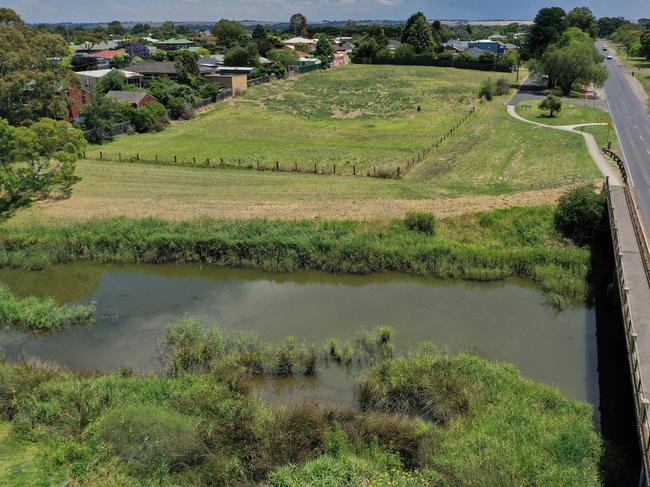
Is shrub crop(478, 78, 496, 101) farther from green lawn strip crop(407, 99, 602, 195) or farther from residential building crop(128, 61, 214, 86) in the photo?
residential building crop(128, 61, 214, 86)

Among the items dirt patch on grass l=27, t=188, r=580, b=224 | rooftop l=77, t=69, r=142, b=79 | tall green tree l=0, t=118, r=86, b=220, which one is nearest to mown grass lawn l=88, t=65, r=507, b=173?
tall green tree l=0, t=118, r=86, b=220

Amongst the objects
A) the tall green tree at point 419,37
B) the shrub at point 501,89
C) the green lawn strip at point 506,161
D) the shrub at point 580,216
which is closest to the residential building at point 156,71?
the shrub at point 501,89

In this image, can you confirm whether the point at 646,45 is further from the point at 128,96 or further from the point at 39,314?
the point at 39,314

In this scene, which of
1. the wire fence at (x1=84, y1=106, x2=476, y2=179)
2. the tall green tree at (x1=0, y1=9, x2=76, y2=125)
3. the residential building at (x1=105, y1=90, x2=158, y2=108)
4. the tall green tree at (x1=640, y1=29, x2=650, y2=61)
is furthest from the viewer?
the tall green tree at (x1=640, y1=29, x2=650, y2=61)

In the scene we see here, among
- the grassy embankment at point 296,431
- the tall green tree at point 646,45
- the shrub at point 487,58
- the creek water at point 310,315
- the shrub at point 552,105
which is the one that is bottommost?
the creek water at point 310,315

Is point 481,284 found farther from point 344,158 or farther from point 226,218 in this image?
point 344,158

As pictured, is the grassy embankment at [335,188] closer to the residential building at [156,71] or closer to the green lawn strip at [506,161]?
the green lawn strip at [506,161]
